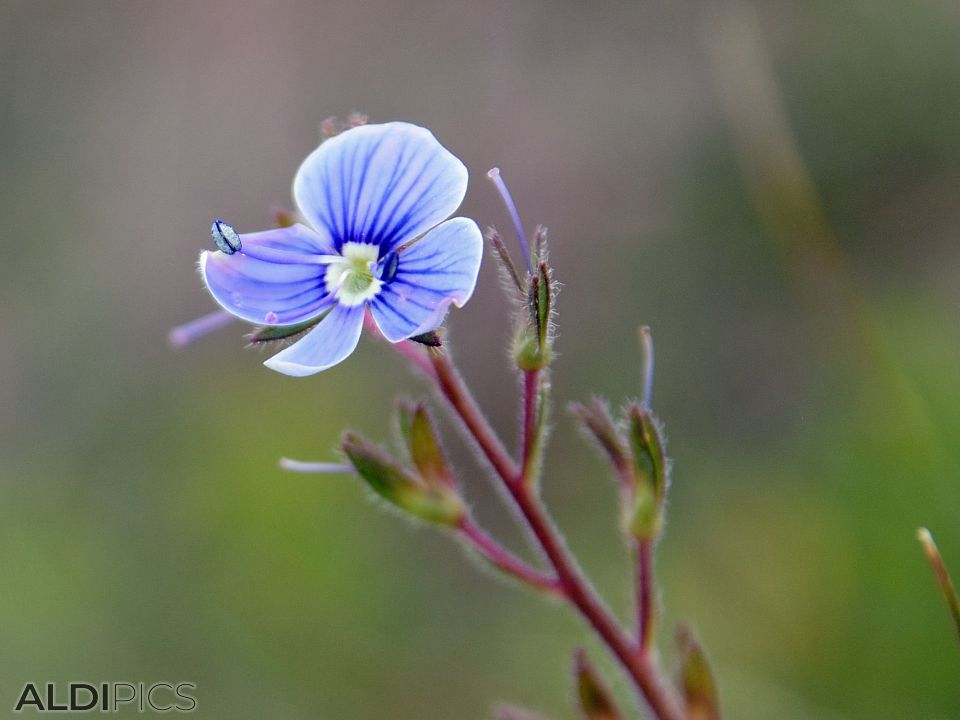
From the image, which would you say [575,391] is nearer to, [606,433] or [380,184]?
[606,433]

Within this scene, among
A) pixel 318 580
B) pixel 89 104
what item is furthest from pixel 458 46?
pixel 318 580

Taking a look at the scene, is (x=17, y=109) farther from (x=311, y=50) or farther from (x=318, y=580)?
(x=318, y=580)

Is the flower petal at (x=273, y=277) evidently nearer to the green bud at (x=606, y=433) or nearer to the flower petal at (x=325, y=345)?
the flower petal at (x=325, y=345)

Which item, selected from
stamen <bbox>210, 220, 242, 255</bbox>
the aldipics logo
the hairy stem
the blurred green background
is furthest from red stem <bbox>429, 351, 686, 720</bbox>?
the aldipics logo

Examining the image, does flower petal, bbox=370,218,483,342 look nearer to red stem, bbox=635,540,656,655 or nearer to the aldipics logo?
red stem, bbox=635,540,656,655

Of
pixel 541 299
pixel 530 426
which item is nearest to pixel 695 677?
pixel 530 426
